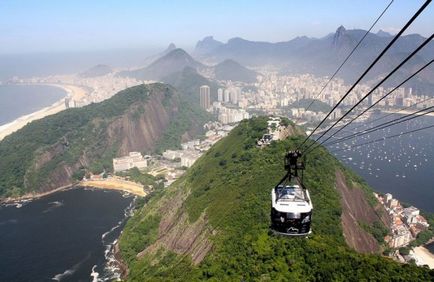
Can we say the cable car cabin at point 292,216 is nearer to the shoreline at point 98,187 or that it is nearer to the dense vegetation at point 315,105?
the shoreline at point 98,187

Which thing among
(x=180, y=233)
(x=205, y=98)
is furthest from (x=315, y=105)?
(x=180, y=233)

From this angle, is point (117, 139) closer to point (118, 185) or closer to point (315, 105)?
point (118, 185)

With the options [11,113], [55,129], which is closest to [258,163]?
[55,129]

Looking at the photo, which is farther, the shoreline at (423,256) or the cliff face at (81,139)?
the cliff face at (81,139)

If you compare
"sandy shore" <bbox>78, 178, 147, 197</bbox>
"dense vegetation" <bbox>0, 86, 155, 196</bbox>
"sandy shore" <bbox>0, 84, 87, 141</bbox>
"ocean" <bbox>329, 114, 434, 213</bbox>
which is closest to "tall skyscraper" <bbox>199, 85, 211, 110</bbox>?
"dense vegetation" <bbox>0, 86, 155, 196</bbox>

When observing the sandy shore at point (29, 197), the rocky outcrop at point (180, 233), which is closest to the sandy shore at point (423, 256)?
the rocky outcrop at point (180, 233)

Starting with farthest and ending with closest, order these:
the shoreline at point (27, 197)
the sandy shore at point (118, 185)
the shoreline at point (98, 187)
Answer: the sandy shore at point (118, 185), the shoreline at point (98, 187), the shoreline at point (27, 197)

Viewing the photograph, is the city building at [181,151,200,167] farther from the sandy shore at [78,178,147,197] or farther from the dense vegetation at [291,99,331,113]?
the dense vegetation at [291,99,331,113]
